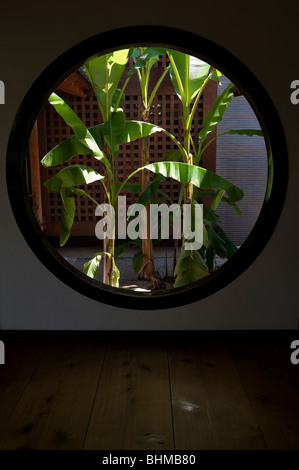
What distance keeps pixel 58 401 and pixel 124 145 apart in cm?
414

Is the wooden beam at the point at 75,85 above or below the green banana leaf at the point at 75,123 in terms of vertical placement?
above

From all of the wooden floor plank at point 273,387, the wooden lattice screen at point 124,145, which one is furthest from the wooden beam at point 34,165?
the wooden floor plank at point 273,387

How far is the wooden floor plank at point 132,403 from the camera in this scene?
4.93 feet

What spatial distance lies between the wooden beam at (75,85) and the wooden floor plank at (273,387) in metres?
3.31

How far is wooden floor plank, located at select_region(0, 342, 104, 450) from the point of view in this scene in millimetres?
1509

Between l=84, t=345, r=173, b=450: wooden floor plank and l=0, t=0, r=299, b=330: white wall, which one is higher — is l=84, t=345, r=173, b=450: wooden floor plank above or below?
below

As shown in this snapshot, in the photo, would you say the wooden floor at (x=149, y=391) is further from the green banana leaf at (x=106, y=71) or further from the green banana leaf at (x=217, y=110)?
the green banana leaf at (x=217, y=110)

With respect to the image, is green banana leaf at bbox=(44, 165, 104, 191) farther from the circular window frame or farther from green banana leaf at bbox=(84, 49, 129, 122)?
green banana leaf at bbox=(84, 49, 129, 122)

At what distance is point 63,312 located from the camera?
7.39ft

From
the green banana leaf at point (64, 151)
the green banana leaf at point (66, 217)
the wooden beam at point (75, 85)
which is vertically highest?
the wooden beam at point (75, 85)

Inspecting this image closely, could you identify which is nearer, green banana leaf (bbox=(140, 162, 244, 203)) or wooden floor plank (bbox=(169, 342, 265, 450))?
wooden floor plank (bbox=(169, 342, 265, 450))

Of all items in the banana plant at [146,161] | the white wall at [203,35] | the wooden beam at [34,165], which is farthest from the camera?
the wooden beam at [34,165]

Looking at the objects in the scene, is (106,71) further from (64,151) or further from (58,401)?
(58,401)

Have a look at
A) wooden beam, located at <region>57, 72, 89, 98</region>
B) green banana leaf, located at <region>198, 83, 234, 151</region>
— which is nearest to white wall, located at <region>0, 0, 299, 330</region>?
green banana leaf, located at <region>198, 83, 234, 151</region>
